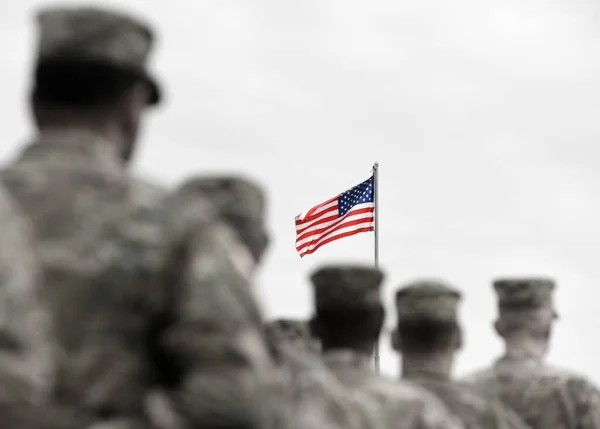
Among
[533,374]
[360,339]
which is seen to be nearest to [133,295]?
[360,339]

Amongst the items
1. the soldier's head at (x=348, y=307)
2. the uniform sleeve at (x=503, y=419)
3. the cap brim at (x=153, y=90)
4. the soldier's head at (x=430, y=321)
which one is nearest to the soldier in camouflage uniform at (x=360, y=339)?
the soldier's head at (x=348, y=307)

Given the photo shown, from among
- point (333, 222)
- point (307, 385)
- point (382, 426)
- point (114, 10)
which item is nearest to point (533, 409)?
point (382, 426)

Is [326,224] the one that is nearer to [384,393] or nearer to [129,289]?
[384,393]

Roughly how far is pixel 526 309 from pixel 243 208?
17.9 ft

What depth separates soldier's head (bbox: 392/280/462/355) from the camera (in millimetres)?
11875

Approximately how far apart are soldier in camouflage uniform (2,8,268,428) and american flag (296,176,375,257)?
1980cm

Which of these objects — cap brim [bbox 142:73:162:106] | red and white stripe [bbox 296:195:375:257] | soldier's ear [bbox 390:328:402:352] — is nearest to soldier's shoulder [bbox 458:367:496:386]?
soldier's ear [bbox 390:328:402:352]

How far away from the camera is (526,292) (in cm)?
1427

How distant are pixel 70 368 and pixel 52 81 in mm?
1223

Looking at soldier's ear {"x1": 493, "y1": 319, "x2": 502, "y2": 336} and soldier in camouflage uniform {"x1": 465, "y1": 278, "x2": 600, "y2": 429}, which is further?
soldier's ear {"x1": 493, "y1": 319, "x2": 502, "y2": 336}

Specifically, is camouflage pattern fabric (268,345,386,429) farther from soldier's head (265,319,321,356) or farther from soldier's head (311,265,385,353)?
soldier's head (265,319,321,356)

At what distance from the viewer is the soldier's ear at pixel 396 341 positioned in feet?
40.2

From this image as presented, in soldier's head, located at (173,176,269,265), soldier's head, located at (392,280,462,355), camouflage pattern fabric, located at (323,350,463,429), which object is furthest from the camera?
soldier's head, located at (392,280,462,355)

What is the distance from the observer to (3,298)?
5680 mm
